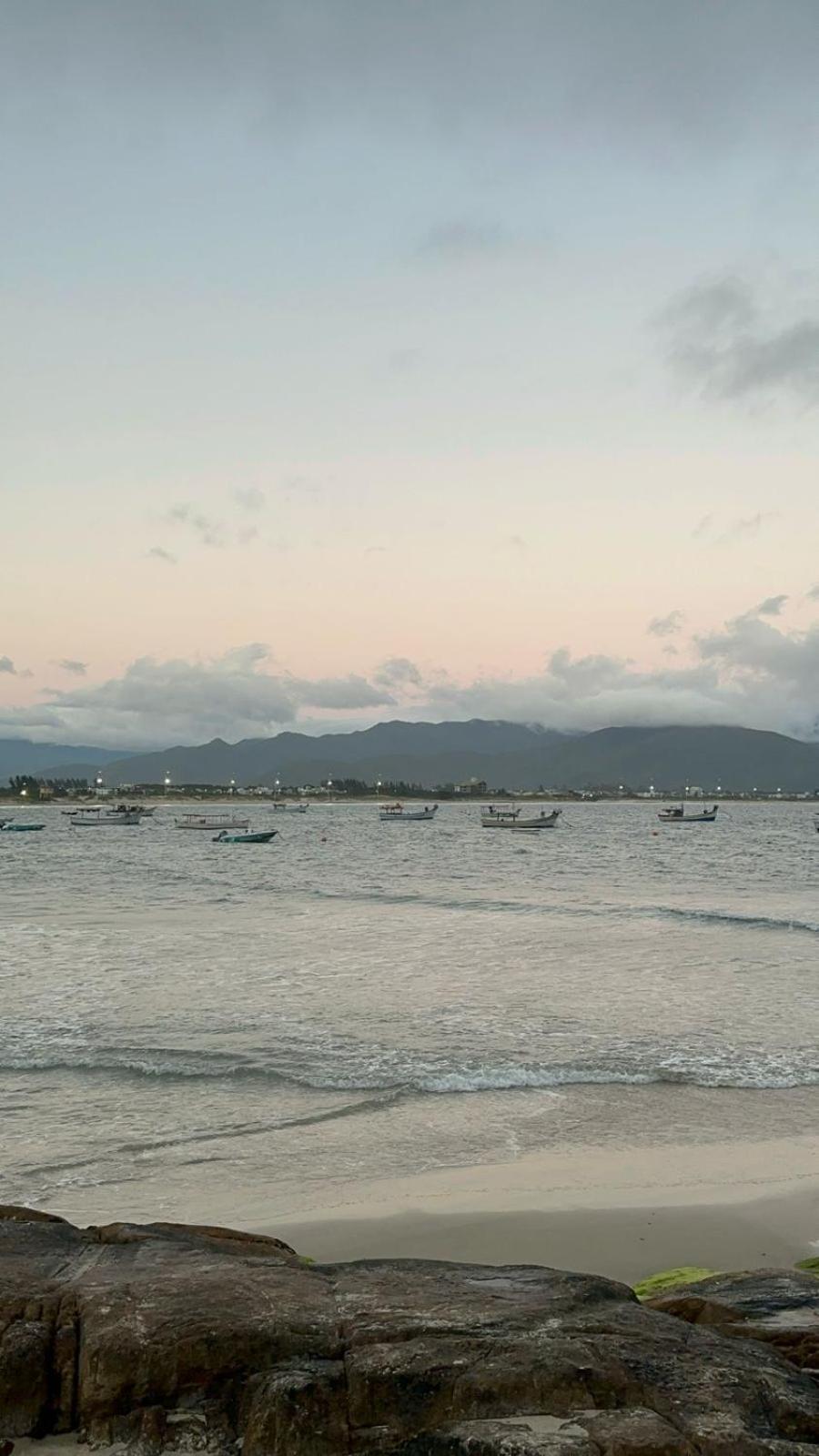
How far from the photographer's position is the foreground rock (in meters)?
5.25

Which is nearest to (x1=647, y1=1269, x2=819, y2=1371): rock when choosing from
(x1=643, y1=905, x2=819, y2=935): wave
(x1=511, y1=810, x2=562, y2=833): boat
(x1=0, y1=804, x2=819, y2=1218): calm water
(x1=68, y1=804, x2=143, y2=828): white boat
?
(x1=0, y1=804, x2=819, y2=1218): calm water

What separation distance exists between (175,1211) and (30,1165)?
2852 mm

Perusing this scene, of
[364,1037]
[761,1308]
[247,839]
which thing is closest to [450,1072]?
[364,1037]

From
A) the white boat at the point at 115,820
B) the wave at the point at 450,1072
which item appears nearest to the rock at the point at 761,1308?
the wave at the point at 450,1072

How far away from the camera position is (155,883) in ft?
216

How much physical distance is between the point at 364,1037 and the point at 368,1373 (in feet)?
54.4

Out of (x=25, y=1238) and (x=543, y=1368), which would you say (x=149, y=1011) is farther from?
(x=543, y=1368)

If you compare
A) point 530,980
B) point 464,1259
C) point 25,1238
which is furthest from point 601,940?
point 25,1238

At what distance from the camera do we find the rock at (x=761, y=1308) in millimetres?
6848

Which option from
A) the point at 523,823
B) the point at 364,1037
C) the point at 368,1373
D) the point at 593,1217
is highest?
the point at 368,1373

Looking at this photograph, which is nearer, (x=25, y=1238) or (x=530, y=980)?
(x=25, y=1238)

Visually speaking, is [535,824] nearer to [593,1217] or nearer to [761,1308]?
[593,1217]

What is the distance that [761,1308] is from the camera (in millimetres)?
7633

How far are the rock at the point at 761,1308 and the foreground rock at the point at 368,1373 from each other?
612 millimetres
